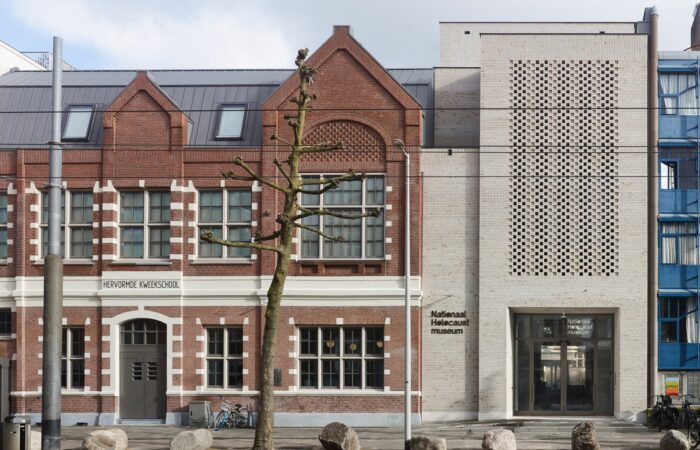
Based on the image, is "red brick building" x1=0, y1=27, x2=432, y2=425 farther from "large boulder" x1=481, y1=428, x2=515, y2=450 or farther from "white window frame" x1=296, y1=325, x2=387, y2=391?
"large boulder" x1=481, y1=428, x2=515, y2=450

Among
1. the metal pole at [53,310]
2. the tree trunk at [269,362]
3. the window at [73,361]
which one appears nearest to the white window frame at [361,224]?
the tree trunk at [269,362]

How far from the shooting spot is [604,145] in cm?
3262

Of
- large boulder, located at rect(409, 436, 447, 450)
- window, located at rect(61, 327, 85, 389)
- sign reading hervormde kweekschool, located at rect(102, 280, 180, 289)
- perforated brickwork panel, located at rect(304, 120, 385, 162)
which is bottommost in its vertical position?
large boulder, located at rect(409, 436, 447, 450)

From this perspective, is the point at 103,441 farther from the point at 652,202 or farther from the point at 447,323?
the point at 652,202

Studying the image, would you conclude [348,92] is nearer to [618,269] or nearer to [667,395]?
[618,269]

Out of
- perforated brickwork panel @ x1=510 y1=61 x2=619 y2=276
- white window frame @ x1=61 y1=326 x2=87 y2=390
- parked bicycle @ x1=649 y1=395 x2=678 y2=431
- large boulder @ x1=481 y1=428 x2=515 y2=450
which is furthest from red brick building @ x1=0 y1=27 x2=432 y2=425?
parked bicycle @ x1=649 y1=395 x2=678 y2=431

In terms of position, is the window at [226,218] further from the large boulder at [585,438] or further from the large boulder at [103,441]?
the large boulder at [585,438]

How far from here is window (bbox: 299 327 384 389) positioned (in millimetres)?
32616

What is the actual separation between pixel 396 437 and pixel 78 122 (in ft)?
53.5

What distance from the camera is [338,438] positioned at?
24562 millimetres

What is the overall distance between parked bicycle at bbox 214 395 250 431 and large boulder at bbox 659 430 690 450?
13550 mm

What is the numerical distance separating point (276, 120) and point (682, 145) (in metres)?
13.8

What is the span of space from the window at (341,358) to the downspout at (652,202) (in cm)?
889

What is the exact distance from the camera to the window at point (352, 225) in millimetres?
32875
